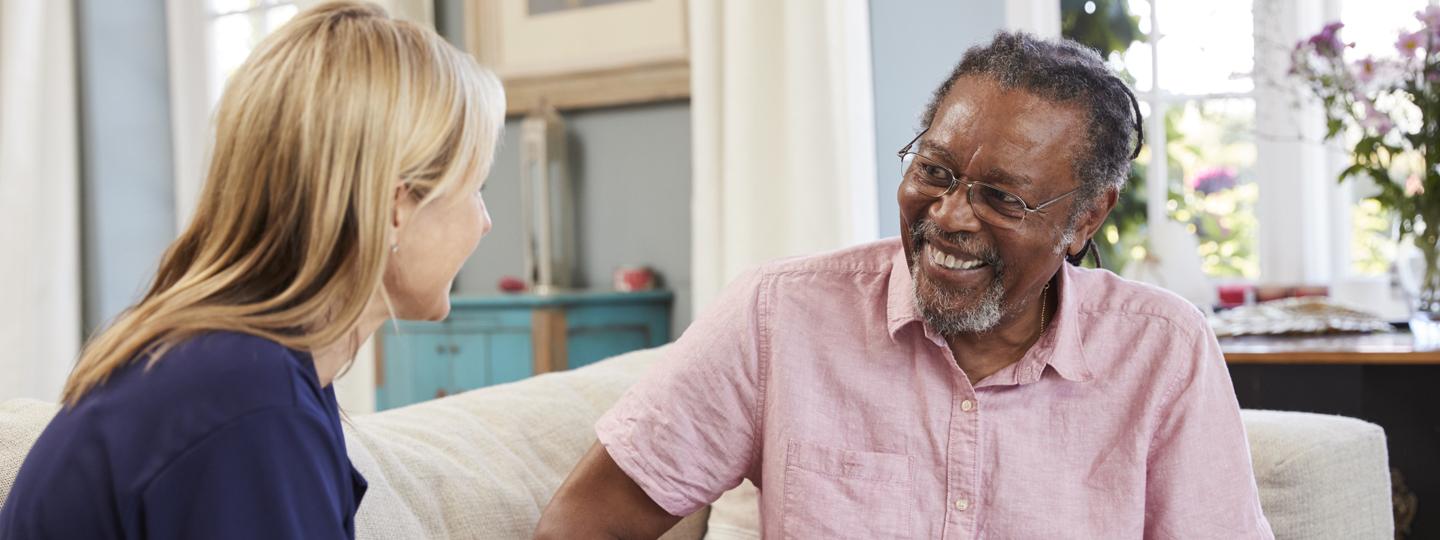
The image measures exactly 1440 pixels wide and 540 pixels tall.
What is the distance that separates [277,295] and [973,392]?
0.75m

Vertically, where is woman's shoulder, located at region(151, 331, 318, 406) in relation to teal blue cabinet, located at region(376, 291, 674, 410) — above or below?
above

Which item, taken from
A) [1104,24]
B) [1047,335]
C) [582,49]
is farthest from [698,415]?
[582,49]

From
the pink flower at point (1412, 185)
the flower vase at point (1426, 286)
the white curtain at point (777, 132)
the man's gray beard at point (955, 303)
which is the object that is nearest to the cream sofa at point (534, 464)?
the man's gray beard at point (955, 303)

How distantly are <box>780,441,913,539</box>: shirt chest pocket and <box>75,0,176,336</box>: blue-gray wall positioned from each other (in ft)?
12.4

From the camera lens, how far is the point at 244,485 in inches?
31.8

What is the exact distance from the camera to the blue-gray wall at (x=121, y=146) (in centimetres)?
456

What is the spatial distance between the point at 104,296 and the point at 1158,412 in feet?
13.7

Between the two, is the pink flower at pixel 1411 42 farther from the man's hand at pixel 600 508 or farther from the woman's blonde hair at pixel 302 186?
the woman's blonde hair at pixel 302 186

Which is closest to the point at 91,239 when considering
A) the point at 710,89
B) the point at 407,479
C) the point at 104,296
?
the point at 104,296

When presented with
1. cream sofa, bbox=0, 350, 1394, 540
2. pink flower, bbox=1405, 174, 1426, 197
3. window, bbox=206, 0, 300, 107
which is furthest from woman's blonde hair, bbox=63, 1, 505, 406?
window, bbox=206, 0, 300, 107

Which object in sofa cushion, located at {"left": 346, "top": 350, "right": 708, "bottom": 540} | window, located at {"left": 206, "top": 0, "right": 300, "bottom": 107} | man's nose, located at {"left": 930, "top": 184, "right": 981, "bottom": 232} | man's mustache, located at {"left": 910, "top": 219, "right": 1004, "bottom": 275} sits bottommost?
sofa cushion, located at {"left": 346, "top": 350, "right": 708, "bottom": 540}

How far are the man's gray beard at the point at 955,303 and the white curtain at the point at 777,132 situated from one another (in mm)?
1673

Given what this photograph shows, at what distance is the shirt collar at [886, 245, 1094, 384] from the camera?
1.38m

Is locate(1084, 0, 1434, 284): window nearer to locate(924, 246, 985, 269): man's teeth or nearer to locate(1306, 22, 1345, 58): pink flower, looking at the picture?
locate(1306, 22, 1345, 58): pink flower
